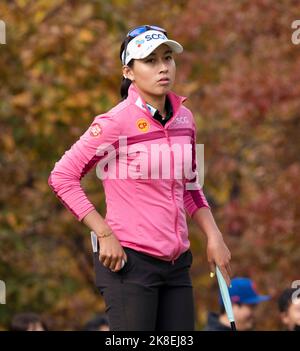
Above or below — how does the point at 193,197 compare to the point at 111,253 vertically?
above

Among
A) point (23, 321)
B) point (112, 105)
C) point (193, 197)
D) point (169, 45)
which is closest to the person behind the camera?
point (169, 45)

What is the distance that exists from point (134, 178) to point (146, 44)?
2.14ft

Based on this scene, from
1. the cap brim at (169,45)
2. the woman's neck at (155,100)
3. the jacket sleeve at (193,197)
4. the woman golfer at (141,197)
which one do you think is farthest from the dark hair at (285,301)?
the cap brim at (169,45)

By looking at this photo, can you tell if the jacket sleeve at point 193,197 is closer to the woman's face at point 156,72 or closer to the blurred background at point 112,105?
the woman's face at point 156,72

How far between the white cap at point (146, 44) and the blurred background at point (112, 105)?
7942 mm

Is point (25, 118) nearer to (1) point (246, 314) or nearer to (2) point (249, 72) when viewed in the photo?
(2) point (249, 72)

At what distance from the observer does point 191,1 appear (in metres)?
17.2

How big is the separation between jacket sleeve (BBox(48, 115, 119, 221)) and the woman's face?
0.25 m

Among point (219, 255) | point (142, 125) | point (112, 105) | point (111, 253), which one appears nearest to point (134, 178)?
point (142, 125)

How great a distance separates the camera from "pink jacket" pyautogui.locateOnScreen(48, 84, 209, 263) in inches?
219

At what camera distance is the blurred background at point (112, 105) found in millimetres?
14047

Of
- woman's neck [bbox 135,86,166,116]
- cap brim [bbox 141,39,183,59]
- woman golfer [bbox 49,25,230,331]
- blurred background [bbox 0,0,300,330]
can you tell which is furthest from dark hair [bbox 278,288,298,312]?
blurred background [bbox 0,0,300,330]

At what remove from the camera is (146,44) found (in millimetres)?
5672

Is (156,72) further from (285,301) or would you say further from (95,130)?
(285,301)
